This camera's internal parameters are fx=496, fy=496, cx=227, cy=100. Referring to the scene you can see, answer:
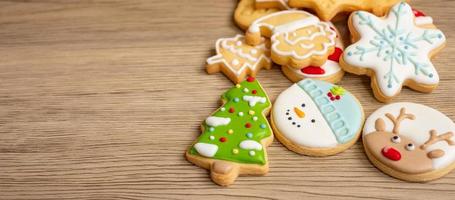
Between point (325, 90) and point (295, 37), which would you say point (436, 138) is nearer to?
point (325, 90)

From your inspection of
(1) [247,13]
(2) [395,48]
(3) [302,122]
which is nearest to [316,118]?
(3) [302,122]

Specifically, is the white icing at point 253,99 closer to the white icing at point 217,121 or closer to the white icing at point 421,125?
the white icing at point 217,121

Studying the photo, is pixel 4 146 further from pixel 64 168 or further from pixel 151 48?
pixel 151 48

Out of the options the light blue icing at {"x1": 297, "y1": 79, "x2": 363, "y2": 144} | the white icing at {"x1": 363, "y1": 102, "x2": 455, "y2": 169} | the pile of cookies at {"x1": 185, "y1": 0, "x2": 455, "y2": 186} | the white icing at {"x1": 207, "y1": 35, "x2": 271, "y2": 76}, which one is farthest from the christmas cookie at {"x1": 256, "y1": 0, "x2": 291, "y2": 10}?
the white icing at {"x1": 363, "y1": 102, "x2": 455, "y2": 169}

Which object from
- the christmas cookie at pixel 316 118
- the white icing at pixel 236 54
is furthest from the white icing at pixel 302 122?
the white icing at pixel 236 54

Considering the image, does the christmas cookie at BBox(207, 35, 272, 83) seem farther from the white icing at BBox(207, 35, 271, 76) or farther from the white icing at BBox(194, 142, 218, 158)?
the white icing at BBox(194, 142, 218, 158)
